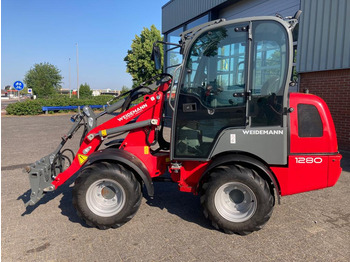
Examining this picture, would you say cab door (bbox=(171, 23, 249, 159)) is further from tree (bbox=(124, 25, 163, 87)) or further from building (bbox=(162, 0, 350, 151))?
tree (bbox=(124, 25, 163, 87))

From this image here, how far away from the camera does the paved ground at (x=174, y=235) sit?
2.85 meters

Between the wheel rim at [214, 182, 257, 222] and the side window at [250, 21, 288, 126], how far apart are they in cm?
84

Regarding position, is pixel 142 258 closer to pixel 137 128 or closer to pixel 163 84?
pixel 137 128

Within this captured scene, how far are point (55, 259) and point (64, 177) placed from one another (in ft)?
4.02

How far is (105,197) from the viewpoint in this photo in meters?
3.58

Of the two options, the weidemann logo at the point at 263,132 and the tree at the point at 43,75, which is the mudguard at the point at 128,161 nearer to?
the weidemann logo at the point at 263,132

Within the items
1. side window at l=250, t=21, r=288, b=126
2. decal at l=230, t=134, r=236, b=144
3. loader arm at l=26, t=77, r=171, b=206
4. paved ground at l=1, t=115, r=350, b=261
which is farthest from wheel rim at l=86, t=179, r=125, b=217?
side window at l=250, t=21, r=288, b=126

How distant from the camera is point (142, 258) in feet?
9.20

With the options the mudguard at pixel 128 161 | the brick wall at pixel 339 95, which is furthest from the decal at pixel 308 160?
the brick wall at pixel 339 95

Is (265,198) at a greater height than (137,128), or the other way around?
(137,128)

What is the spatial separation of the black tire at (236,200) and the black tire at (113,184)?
92 cm

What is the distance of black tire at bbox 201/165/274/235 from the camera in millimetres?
3105

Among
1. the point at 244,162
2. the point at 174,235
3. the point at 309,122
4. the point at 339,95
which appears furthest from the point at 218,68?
the point at 339,95

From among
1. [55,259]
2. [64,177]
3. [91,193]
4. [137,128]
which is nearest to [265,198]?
[137,128]
